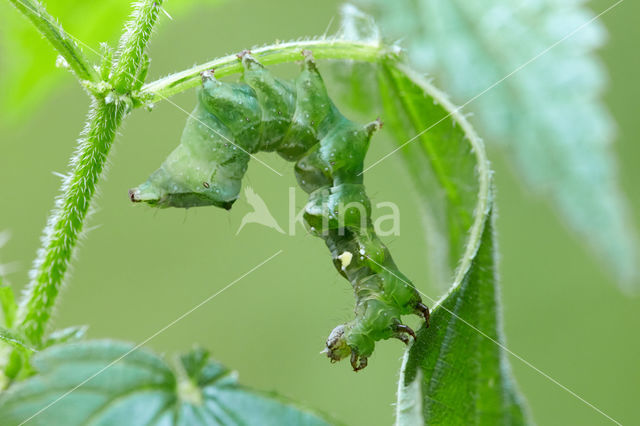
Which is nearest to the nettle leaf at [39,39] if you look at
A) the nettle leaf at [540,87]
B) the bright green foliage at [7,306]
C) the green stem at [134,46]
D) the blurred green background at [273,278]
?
the nettle leaf at [540,87]

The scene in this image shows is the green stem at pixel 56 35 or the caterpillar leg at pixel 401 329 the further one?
the caterpillar leg at pixel 401 329

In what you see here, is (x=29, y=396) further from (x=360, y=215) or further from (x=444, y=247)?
(x=444, y=247)

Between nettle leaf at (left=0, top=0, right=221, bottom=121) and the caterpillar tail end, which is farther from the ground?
nettle leaf at (left=0, top=0, right=221, bottom=121)

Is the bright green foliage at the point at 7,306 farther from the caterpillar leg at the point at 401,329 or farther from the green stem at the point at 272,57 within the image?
the caterpillar leg at the point at 401,329

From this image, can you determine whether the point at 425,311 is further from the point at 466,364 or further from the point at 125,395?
the point at 125,395

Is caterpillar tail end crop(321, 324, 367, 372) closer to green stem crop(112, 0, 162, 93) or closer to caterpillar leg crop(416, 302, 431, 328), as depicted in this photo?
caterpillar leg crop(416, 302, 431, 328)

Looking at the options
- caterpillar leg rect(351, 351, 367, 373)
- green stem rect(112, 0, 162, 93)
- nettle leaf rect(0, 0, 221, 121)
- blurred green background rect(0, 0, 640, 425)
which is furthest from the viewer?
blurred green background rect(0, 0, 640, 425)

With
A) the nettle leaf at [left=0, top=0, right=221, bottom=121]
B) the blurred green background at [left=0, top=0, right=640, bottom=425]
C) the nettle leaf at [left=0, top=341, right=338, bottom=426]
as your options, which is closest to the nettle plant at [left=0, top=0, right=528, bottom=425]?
the nettle leaf at [left=0, top=341, right=338, bottom=426]
